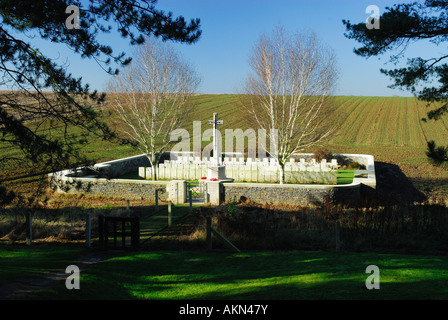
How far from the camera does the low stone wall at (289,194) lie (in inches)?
707

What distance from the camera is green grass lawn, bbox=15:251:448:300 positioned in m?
6.43

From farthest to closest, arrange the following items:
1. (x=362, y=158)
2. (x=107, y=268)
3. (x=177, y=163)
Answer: (x=362, y=158), (x=177, y=163), (x=107, y=268)

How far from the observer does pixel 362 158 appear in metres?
30.8

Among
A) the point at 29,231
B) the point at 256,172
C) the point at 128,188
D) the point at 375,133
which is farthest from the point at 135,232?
the point at 375,133

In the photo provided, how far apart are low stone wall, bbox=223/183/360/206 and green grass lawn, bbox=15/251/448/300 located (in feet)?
25.9

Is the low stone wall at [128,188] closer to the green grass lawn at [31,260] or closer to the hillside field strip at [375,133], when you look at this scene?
the hillside field strip at [375,133]

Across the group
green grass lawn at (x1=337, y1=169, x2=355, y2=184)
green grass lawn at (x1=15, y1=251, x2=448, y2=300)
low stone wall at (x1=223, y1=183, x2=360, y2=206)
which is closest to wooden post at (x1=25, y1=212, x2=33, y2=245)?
green grass lawn at (x1=15, y1=251, x2=448, y2=300)

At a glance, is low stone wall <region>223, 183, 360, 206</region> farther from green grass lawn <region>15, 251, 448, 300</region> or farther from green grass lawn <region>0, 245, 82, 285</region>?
green grass lawn <region>0, 245, 82, 285</region>
